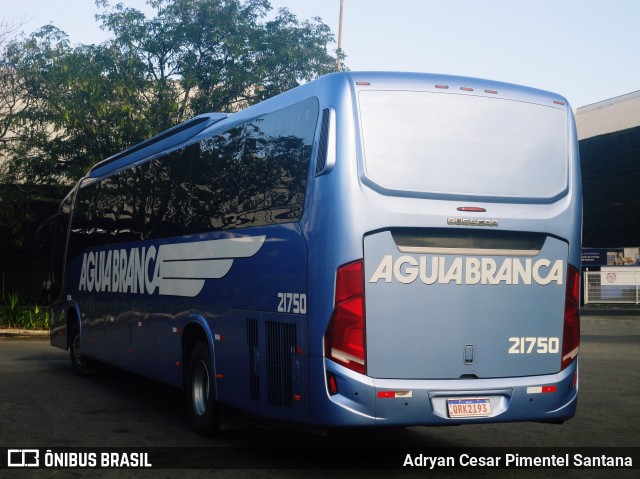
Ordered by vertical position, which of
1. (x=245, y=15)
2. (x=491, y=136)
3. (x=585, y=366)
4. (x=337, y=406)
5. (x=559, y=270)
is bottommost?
(x=585, y=366)

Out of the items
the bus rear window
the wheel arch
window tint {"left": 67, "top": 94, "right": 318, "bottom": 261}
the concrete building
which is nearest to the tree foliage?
window tint {"left": 67, "top": 94, "right": 318, "bottom": 261}

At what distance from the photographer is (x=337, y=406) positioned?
7891 millimetres

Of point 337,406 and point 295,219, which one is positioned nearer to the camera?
point 337,406

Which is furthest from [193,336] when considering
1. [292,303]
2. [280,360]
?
[292,303]

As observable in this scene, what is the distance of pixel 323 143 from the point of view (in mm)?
8250

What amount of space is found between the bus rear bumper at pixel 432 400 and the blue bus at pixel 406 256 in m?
0.01

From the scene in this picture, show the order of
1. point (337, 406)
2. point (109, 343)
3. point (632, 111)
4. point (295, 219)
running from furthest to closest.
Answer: point (632, 111) → point (109, 343) → point (295, 219) → point (337, 406)

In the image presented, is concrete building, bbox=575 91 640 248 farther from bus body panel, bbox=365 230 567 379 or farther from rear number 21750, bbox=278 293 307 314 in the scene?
rear number 21750, bbox=278 293 307 314

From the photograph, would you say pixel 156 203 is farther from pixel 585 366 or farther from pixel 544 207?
pixel 585 366

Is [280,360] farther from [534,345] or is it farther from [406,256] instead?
Answer: [534,345]

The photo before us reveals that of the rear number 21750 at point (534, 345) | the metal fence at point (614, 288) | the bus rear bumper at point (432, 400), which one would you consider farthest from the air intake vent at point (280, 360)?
the metal fence at point (614, 288)

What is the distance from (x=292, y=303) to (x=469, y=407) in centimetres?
174

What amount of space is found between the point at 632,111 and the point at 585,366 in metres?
34.2

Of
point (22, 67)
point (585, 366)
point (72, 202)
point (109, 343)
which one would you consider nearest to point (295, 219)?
point (109, 343)
